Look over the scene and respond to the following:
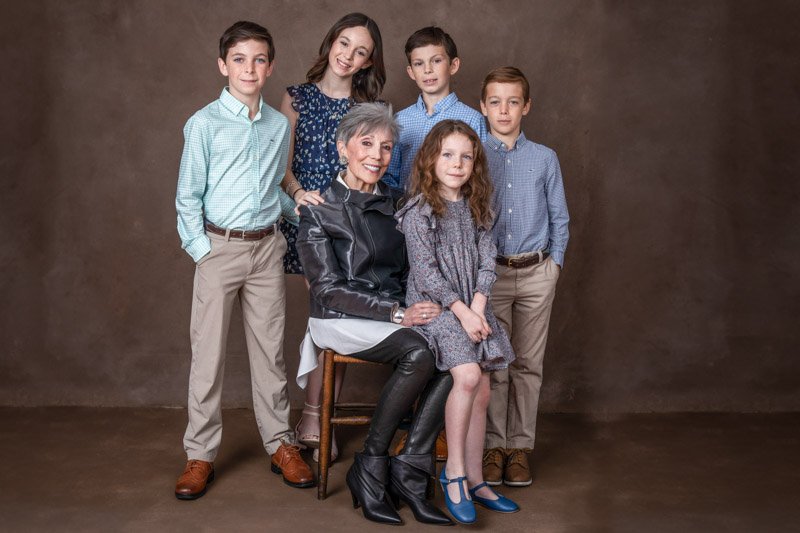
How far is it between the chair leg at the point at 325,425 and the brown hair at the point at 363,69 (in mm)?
1178

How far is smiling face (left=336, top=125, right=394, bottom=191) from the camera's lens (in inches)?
130

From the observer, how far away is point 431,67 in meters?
3.61

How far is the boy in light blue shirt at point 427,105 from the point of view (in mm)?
3615

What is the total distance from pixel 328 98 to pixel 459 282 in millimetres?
1025

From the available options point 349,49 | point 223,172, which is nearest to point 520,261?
point 349,49

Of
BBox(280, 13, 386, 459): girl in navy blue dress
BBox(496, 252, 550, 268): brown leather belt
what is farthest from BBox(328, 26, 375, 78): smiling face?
BBox(496, 252, 550, 268): brown leather belt

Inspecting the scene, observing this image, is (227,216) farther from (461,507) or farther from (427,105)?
(461,507)

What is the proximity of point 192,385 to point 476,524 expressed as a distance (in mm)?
1212

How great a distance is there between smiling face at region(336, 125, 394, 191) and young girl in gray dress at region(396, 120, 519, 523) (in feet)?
0.43

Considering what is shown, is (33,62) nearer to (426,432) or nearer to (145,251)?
(145,251)

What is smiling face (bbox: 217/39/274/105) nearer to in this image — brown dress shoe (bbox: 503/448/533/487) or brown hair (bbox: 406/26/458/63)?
brown hair (bbox: 406/26/458/63)

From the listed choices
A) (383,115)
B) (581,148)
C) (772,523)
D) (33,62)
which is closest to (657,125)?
(581,148)

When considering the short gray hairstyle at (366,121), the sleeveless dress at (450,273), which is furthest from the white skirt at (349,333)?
the short gray hairstyle at (366,121)

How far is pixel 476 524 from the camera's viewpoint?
314 centimetres
